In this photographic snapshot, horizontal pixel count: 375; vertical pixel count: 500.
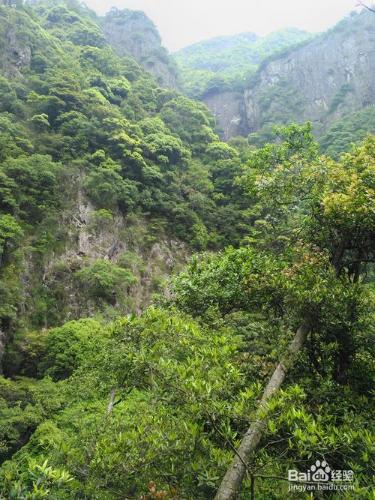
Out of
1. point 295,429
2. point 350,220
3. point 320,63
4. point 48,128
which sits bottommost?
point 295,429

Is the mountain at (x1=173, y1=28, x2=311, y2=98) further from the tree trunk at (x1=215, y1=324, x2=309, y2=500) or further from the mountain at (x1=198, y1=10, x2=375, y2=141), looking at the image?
the tree trunk at (x1=215, y1=324, x2=309, y2=500)

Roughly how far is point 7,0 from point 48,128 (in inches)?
990

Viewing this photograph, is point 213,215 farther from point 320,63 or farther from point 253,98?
point 320,63

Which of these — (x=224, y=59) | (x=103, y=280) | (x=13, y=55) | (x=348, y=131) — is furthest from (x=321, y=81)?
(x=103, y=280)

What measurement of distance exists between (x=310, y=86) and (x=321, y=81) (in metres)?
1.58

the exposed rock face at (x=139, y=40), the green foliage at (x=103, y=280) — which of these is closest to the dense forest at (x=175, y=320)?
the green foliage at (x=103, y=280)

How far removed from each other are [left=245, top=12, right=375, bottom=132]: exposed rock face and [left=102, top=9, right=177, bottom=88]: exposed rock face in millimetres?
14067

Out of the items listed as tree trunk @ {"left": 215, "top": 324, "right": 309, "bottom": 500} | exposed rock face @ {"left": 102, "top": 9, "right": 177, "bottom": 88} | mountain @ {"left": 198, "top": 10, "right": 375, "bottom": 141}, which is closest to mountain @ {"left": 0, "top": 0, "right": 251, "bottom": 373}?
tree trunk @ {"left": 215, "top": 324, "right": 309, "bottom": 500}

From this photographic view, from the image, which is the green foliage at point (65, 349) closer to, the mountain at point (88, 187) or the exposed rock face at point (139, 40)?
the mountain at point (88, 187)

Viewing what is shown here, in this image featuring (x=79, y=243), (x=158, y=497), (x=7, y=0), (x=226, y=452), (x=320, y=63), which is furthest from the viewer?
(x=320, y=63)

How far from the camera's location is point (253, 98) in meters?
58.0

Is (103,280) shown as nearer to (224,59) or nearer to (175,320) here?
(175,320)

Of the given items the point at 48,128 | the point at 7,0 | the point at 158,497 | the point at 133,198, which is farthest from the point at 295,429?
the point at 7,0

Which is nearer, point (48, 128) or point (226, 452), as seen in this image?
point (226, 452)
